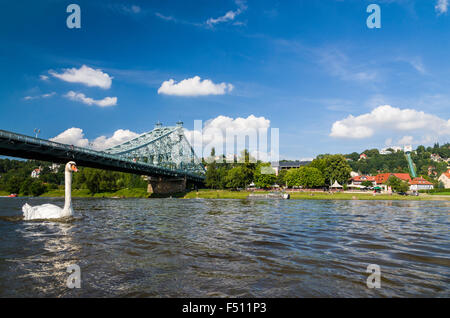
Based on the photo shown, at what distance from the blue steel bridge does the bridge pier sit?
Result: 562 mm

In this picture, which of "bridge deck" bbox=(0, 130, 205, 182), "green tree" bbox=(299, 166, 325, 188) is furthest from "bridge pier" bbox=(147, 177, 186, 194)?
"green tree" bbox=(299, 166, 325, 188)

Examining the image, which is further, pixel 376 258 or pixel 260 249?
pixel 260 249

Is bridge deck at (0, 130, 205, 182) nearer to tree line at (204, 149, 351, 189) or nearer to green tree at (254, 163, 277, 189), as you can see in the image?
tree line at (204, 149, 351, 189)

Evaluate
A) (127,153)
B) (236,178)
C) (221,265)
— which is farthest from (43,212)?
(127,153)

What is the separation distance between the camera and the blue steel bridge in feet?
140

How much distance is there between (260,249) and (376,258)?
348cm

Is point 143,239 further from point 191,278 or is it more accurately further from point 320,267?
point 320,267

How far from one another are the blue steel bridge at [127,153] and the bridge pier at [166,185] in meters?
0.56

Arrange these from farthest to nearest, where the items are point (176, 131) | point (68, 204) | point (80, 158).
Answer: point (176, 131), point (80, 158), point (68, 204)

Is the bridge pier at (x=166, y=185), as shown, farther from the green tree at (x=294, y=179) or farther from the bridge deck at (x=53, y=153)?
the green tree at (x=294, y=179)

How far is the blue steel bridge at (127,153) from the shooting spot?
42.8m

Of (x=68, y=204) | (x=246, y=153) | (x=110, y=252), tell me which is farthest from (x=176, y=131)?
(x=110, y=252)

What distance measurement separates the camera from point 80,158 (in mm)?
54250

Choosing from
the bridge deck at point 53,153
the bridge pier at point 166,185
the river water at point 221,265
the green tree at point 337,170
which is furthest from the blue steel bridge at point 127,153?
the green tree at point 337,170
